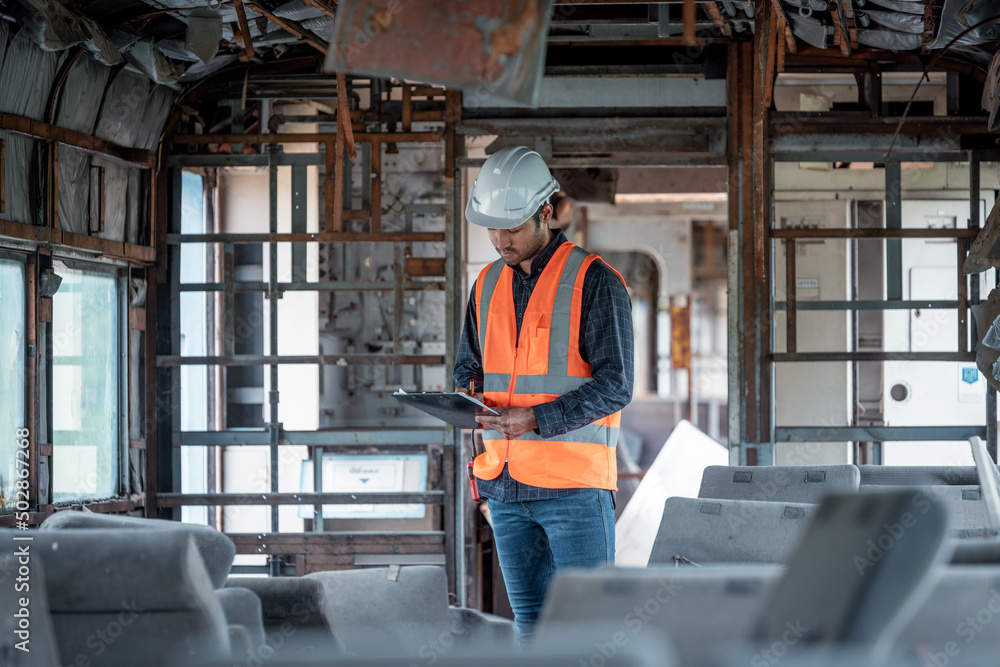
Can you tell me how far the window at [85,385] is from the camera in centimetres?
504

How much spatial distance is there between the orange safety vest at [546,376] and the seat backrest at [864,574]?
1501 millimetres

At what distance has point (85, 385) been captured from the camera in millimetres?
5289

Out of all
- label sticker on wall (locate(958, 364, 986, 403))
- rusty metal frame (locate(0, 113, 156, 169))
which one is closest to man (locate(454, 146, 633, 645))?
rusty metal frame (locate(0, 113, 156, 169))

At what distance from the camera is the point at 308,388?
659 centimetres

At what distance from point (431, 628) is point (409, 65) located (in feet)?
5.28

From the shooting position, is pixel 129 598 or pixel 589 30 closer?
pixel 129 598

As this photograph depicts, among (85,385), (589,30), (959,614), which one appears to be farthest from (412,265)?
(959,614)

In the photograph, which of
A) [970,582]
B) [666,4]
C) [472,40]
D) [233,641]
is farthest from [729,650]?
[666,4]

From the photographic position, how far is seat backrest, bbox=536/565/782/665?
1.86 metres

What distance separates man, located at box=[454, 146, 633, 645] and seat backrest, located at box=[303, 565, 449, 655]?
0.47 m

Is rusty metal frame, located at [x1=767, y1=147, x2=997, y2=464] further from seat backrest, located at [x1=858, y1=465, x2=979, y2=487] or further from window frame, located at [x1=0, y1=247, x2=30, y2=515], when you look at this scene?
window frame, located at [x1=0, y1=247, x2=30, y2=515]

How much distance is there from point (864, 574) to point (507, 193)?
202 cm

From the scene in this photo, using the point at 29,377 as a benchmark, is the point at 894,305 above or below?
above

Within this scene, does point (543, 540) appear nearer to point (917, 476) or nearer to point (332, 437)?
point (917, 476)
